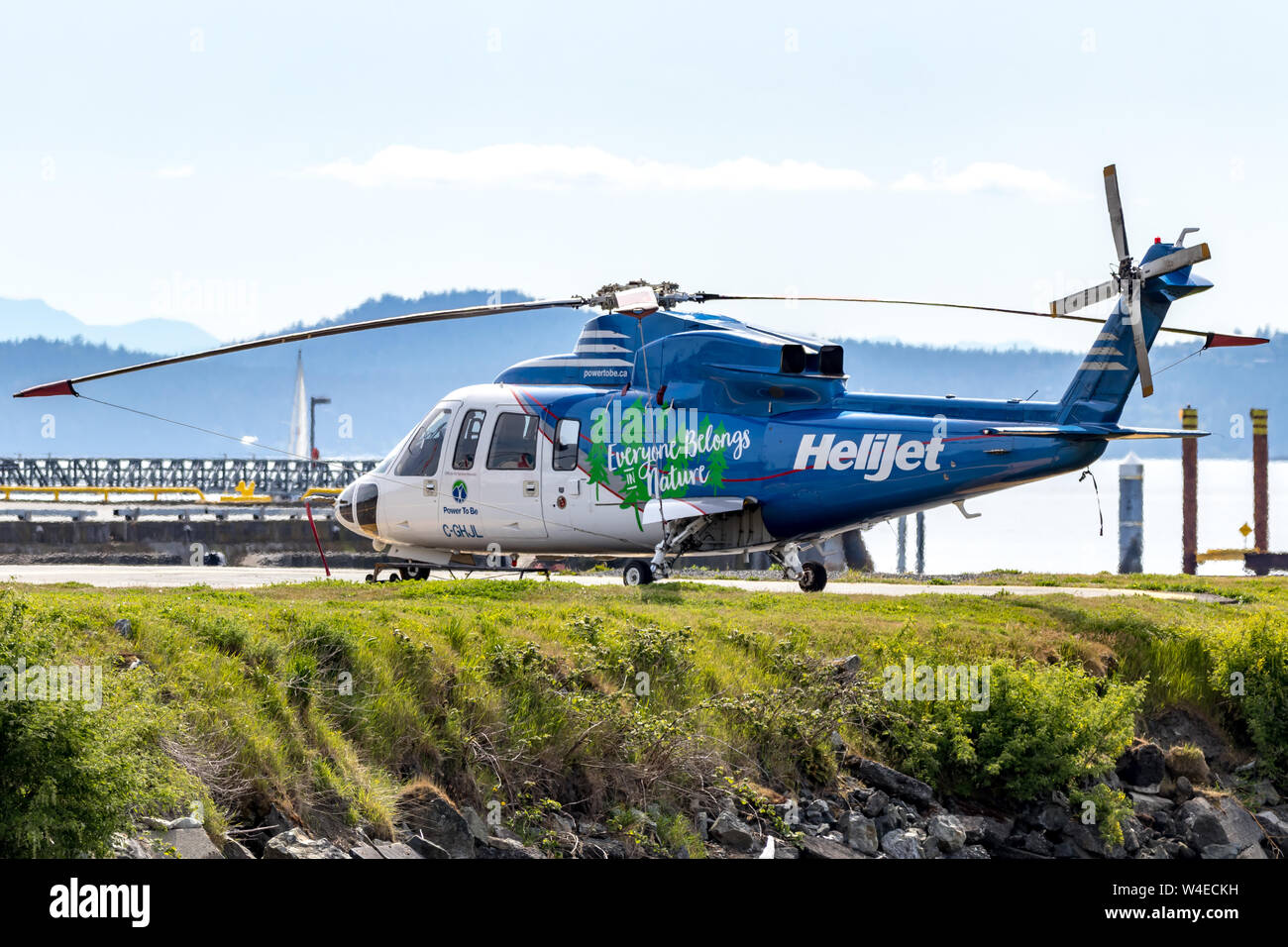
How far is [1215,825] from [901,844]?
4473mm

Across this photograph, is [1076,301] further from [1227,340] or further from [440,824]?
[440,824]

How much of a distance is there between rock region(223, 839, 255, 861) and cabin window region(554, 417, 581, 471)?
11701 mm

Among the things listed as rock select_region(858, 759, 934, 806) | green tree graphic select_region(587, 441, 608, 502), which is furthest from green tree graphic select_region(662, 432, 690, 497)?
rock select_region(858, 759, 934, 806)

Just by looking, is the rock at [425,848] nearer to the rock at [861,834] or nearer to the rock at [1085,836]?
the rock at [861,834]

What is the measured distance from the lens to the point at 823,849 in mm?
15242

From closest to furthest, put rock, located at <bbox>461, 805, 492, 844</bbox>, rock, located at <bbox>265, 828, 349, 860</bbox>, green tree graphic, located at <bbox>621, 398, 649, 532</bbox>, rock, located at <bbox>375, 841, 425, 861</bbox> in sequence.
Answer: rock, located at <bbox>265, 828, 349, 860</bbox>, rock, located at <bbox>375, 841, 425, 861</bbox>, rock, located at <bbox>461, 805, 492, 844</bbox>, green tree graphic, located at <bbox>621, 398, 649, 532</bbox>

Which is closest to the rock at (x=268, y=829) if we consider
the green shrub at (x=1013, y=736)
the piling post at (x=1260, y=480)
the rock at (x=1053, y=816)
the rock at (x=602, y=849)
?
the rock at (x=602, y=849)

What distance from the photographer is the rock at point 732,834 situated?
49.0ft

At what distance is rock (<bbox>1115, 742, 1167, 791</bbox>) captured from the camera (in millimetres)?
18109

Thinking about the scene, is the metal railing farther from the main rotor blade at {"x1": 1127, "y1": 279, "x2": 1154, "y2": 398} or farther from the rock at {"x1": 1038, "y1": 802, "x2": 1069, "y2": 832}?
the rock at {"x1": 1038, "y1": 802, "x2": 1069, "y2": 832}

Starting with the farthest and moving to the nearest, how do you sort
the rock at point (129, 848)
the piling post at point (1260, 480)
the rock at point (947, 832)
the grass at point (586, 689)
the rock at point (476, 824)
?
the piling post at point (1260, 480), the rock at point (947, 832), the rock at point (476, 824), the grass at point (586, 689), the rock at point (129, 848)

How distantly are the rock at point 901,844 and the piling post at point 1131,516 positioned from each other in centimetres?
4354
